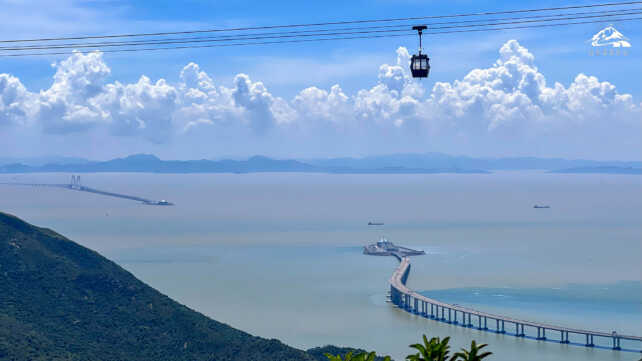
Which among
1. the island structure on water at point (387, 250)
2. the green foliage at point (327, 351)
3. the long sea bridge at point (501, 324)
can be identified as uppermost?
the island structure on water at point (387, 250)

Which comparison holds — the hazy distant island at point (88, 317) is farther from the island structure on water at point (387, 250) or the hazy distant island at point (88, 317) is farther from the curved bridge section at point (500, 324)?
the island structure on water at point (387, 250)

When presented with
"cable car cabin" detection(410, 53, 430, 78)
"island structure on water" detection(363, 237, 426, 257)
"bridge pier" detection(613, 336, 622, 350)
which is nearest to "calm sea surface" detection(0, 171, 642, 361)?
"bridge pier" detection(613, 336, 622, 350)

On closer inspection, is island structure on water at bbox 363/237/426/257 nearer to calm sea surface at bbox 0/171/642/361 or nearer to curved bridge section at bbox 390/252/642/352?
calm sea surface at bbox 0/171/642/361

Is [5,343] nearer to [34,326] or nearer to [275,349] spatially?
[34,326]

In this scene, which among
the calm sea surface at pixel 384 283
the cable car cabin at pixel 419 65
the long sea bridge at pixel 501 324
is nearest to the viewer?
the cable car cabin at pixel 419 65

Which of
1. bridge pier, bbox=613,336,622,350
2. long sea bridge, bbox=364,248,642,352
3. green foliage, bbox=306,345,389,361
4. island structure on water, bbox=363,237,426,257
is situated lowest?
green foliage, bbox=306,345,389,361

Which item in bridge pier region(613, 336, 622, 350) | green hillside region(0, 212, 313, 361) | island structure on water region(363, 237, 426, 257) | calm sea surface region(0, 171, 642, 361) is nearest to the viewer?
Result: green hillside region(0, 212, 313, 361)

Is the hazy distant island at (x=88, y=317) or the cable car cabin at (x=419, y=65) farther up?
the cable car cabin at (x=419, y=65)

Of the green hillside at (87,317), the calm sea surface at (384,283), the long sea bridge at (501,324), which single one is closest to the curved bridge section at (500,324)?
the long sea bridge at (501,324)
